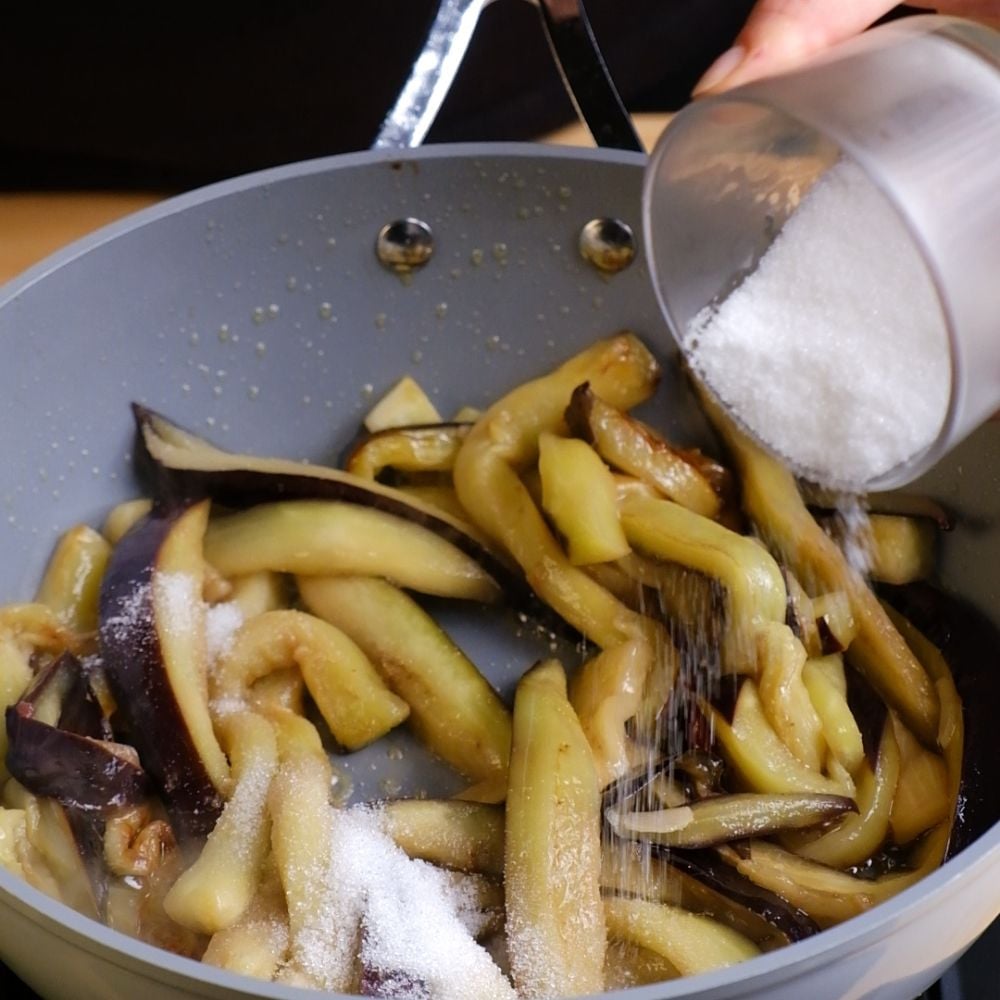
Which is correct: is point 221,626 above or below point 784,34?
below

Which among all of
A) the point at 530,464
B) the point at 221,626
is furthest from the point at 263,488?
the point at 530,464

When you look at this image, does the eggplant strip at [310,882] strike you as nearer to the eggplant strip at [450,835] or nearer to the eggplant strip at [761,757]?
the eggplant strip at [450,835]

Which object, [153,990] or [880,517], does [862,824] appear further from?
[153,990]

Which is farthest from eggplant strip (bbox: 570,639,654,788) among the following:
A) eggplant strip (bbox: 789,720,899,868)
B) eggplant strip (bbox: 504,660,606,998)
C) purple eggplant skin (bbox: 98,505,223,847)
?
purple eggplant skin (bbox: 98,505,223,847)

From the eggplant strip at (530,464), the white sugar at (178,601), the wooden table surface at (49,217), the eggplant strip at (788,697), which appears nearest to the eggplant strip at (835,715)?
the eggplant strip at (788,697)

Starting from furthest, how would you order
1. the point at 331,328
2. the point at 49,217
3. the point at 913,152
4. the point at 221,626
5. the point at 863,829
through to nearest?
the point at 49,217
the point at 331,328
the point at 221,626
the point at 863,829
the point at 913,152

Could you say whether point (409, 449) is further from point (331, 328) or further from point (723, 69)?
point (723, 69)

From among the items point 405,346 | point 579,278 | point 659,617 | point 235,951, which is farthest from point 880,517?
point 235,951

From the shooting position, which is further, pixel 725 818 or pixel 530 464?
pixel 530 464
